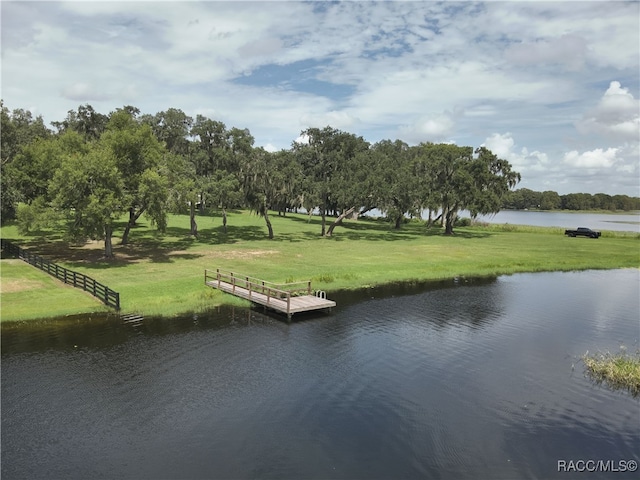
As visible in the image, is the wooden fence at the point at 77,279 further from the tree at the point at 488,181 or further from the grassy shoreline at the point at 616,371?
the tree at the point at 488,181

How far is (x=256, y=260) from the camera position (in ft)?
163

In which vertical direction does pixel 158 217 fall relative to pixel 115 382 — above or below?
above

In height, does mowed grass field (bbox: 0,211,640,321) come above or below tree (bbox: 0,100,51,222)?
below

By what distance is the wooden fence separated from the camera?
100 ft

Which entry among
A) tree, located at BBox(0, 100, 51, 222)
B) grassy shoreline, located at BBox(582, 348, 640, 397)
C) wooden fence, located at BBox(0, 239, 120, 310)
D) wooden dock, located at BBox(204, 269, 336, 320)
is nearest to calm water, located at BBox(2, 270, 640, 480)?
grassy shoreline, located at BBox(582, 348, 640, 397)

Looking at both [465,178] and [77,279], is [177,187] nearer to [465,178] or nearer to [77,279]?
[77,279]

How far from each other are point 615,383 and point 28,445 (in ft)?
79.9

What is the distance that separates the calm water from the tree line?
63.2 feet

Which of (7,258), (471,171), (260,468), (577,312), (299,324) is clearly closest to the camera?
(260,468)

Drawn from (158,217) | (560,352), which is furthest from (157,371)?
(158,217)

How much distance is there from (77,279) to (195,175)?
26.3 meters

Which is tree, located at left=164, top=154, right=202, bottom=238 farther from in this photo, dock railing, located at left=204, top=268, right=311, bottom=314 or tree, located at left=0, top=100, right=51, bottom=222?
tree, located at left=0, top=100, right=51, bottom=222

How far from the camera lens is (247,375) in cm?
2072

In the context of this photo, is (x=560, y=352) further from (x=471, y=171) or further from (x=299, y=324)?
(x=471, y=171)
